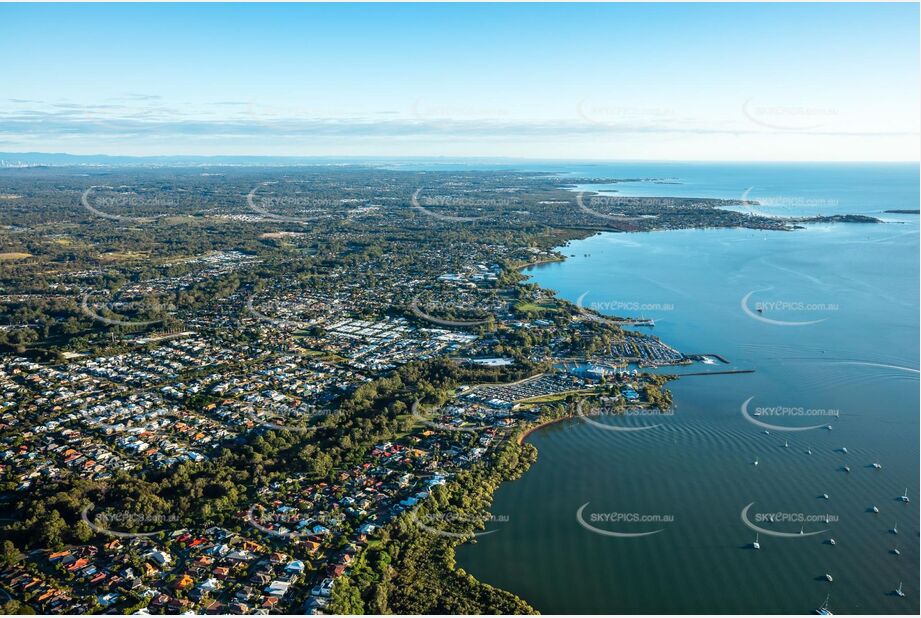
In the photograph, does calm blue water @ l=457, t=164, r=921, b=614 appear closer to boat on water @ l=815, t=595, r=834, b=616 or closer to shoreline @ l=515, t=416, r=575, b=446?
boat on water @ l=815, t=595, r=834, b=616

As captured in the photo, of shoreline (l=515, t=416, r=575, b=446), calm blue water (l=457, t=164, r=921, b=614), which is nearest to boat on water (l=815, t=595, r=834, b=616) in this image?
calm blue water (l=457, t=164, r=921, b=614)

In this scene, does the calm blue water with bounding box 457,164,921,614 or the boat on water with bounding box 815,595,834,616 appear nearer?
the boat on water with bounding box 815,595,834,616

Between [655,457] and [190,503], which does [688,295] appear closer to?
[655,457]

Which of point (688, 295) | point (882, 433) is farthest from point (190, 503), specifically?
point (688, 295)

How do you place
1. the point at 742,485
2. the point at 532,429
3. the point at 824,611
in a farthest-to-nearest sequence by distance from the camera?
the point at 532,429, the point at 742,485, the point at 824,611

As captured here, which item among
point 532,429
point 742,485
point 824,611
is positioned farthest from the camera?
point 532,429

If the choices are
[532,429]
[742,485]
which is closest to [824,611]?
[742,485]

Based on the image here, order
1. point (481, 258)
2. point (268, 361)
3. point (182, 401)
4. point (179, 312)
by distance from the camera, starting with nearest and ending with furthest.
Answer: point (182, 401) → point (268, 361) → point (179, 312) → point (481, 258)

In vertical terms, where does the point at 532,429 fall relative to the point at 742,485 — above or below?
above

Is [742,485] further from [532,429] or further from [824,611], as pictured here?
[532,429]

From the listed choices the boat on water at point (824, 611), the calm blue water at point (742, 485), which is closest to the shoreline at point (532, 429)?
the calm blue water at point (742, 485)

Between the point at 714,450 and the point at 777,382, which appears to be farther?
the point at 777,382
